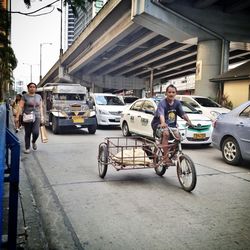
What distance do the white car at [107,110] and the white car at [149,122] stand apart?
2.54 m

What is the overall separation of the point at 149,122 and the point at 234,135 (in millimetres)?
3925

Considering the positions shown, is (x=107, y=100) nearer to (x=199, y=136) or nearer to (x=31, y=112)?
(x=199, y=136)

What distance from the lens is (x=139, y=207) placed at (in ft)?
15.2

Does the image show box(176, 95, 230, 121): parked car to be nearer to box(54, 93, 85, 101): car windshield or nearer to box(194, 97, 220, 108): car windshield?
box(194, 97, 220, 108): car windshield

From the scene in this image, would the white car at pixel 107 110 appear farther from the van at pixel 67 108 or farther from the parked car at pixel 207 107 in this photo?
the parked car at pixel 207 107

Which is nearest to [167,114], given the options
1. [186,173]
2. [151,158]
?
[151,158]

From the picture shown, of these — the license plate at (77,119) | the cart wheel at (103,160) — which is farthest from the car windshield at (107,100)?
the cart wheel at (103,160)

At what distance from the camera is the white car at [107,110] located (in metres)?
15.9

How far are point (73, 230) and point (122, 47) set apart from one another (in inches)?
1193

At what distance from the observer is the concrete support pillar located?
71.4 ft

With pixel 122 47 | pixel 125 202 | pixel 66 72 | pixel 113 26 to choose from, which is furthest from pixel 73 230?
pixel 66 72

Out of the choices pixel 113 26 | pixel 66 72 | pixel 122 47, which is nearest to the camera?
pixel 113 26

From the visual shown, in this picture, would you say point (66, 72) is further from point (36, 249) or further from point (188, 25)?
point (36, 249)

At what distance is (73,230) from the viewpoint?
381 cm
